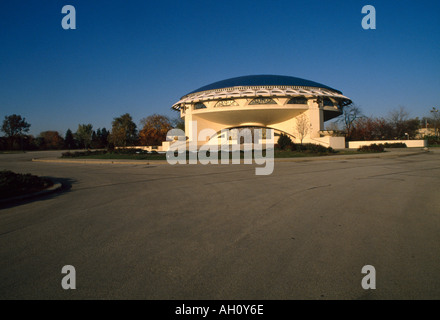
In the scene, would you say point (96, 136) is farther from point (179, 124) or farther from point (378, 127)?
point (378, 127)

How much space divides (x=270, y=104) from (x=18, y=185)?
42.5 m

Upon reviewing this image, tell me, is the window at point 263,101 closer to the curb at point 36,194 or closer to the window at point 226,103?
the window at point 226,103

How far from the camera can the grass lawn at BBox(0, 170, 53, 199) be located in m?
8.25

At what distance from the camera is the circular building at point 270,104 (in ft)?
150

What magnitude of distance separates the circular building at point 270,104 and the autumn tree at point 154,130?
768cm

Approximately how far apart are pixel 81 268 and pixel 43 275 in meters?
0.42

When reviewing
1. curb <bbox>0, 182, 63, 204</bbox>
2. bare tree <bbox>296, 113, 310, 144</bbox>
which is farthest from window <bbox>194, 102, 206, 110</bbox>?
curb <bbox>0, 182, 63, 204</bbox>

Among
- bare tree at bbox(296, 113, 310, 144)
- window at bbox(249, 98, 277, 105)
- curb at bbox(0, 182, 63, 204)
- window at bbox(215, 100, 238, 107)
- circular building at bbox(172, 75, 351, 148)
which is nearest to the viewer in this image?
curb at bbox(0, 182, 63, 204)

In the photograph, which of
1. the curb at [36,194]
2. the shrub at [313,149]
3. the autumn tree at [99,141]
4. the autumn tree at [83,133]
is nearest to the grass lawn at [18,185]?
the curb at [36,194]

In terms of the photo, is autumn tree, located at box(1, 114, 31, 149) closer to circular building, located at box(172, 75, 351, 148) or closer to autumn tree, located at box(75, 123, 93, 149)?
autumn tree, located at box(75, 123, 93, 149)

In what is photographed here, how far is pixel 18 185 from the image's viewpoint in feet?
29.6

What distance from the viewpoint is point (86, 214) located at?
6203mm

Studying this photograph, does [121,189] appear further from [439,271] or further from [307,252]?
[439,271]

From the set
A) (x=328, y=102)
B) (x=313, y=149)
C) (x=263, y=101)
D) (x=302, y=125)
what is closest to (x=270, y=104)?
(x=263, y=101)
